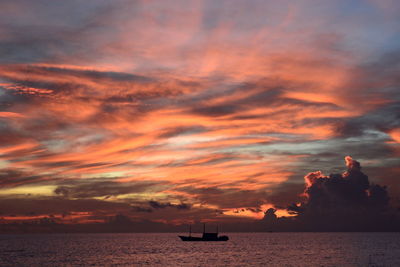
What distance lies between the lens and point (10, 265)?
521 feet

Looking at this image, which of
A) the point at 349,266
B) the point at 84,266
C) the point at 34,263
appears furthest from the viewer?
the point at 34,263

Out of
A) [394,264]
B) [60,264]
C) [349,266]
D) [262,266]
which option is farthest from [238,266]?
[60,264]

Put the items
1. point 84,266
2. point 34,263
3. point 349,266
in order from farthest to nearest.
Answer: point 34,263, point 84,266, point 349,266

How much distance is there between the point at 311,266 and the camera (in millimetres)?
141875

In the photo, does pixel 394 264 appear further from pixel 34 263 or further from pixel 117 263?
pixel 34 263

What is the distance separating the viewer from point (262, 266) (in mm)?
147125

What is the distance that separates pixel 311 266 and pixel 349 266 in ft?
37.6

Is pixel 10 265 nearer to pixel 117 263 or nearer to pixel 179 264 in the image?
pixel 117 263

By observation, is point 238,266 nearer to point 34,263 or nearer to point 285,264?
point 285,264

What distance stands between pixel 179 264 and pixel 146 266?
43.5ft

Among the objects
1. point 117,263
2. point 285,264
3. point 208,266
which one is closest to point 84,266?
point 117,263

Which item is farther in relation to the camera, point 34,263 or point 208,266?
point 34,263

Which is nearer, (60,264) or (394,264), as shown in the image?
(394,264)

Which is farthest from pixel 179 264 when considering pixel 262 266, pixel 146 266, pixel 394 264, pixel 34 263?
pixel 394 264
